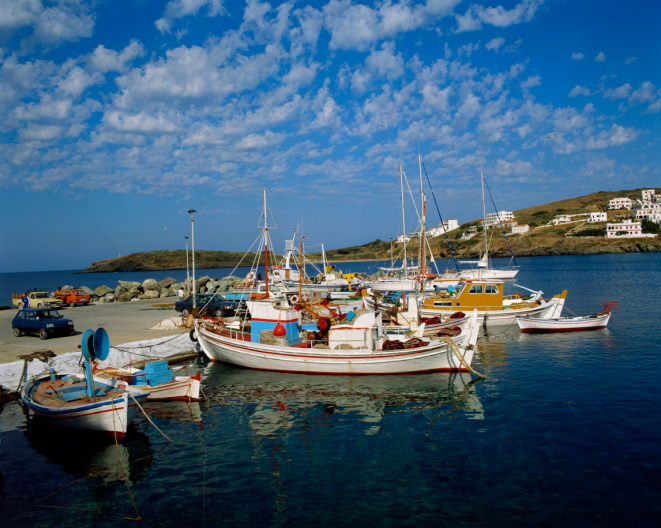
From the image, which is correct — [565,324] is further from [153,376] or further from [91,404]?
[91,404]

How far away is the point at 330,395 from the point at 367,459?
5994mm

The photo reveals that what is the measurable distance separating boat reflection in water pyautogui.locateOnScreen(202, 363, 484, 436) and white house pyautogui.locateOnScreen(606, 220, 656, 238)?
595 ft

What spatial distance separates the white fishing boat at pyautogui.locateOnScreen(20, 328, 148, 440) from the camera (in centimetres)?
1320

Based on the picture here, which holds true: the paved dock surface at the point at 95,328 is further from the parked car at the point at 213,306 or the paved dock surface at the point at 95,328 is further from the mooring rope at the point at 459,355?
the mooring rope at the point at 459,355

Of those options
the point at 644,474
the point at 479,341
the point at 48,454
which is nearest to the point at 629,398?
the point at 644,474

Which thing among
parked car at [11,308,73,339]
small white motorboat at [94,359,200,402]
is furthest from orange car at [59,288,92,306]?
small white motorboat at [94,359,200,402]

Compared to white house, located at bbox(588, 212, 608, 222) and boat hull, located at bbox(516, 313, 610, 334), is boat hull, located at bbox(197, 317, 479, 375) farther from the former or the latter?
white house, located at bbox(588, 212, 608, 222)

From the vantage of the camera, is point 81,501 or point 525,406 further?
point 525,406

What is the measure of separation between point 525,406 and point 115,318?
93.5 feet

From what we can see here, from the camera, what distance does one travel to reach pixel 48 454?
1288 cm

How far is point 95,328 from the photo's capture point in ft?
94.4

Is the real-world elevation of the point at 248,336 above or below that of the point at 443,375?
above

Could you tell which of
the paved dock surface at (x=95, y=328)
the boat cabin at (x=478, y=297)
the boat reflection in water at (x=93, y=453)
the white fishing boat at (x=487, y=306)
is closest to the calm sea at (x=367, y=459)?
the boat reflection in water at (x=93, y=453)

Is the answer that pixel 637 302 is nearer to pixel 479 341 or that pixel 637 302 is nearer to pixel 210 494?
pixel 479 341
